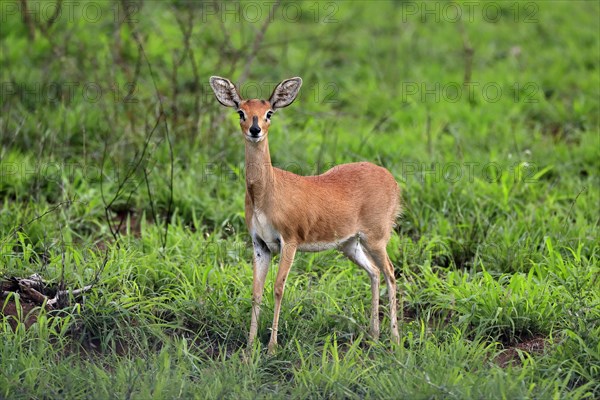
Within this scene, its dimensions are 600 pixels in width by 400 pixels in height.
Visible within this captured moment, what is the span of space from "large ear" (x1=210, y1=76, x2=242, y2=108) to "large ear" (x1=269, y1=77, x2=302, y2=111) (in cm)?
21

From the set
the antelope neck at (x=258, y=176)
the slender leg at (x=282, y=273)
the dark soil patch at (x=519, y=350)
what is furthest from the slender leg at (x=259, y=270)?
the dark soil patch at (x=519, y=350)

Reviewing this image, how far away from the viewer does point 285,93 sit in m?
5.69

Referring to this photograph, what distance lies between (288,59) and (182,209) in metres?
3.79

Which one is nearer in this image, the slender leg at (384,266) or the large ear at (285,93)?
the large ear at (285,93)

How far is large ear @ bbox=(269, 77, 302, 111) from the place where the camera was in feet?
18.5

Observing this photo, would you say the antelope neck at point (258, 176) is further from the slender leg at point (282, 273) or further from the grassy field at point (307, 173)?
the grassy field at point (307, 173)

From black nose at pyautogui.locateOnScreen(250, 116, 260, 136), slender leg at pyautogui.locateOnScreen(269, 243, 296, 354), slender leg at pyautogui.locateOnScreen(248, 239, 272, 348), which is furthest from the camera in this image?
slender leg at pyautogui.locateOnScreen(248, 239, 272, 348)

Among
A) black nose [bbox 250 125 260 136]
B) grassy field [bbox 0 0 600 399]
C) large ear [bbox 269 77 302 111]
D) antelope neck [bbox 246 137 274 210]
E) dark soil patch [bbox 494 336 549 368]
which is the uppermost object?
large ear [bbox 269 77 302 111]

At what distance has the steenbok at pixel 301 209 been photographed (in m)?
5.56

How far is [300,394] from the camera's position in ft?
16.4

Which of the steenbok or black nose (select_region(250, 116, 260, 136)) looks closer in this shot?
black nose (select_region(250, 116, 260, 136))

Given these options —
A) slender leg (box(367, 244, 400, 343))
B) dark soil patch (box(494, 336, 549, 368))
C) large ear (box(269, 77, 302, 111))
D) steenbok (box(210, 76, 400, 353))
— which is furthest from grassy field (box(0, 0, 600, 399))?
large ear (box(269, 77, 302, 111))

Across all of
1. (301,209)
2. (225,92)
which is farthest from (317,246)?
(225,92)

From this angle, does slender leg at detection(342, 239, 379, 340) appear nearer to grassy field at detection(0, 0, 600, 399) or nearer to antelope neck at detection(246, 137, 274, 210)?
grassy field at detection(0, 0, 600, 399)
